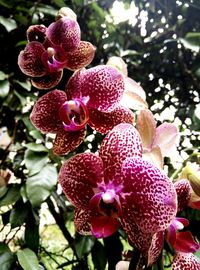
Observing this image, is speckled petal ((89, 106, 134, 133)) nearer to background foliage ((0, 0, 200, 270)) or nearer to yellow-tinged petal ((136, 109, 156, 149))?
yellow-tinged petal ((136, 109, 156, 149))

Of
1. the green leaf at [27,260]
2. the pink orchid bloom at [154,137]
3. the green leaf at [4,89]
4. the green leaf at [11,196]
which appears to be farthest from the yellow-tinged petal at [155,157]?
the green leaf at [4,89]

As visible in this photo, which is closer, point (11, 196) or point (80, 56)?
point (80, 56)

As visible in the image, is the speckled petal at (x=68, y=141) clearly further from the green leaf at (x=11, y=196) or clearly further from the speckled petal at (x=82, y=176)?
the green leaf at (x=11, y=196)

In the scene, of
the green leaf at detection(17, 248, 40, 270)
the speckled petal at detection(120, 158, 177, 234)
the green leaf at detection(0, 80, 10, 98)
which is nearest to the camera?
the speckled petal at detection(120, 158, 177, 234)

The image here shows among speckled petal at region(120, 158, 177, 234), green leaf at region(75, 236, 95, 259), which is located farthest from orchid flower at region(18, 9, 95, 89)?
green leaf at region(75, 236, 95, 259)

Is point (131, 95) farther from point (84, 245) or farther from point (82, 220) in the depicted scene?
point (84, 245)

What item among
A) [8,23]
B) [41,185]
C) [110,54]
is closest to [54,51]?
[41,185]

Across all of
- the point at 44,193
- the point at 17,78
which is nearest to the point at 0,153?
the point at 17,78

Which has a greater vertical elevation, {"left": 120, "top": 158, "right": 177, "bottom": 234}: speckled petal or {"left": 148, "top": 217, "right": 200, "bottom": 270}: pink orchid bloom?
{"left": 120, "top": 158, "right": 177, "bottom": 234}: speckled petal
